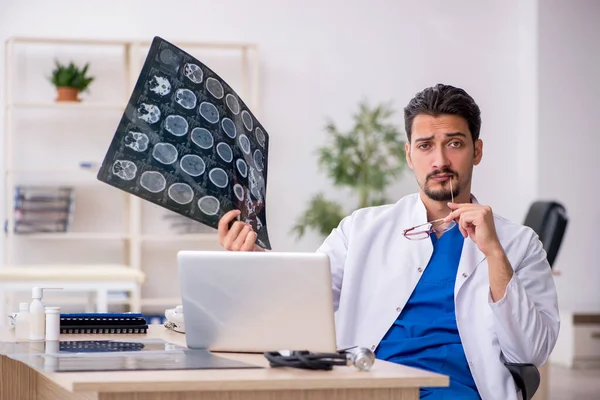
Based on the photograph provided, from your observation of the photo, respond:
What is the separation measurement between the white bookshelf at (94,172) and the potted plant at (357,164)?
647 mm

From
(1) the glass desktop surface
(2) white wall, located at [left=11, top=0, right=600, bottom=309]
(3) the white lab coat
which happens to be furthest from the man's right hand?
(2) white wall, located at [left=11, top=0, right=600, bottom=309]

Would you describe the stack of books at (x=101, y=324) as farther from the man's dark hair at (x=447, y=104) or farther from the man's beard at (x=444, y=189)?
the man's dark hair at (x=447, y=104)

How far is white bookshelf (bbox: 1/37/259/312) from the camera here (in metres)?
6.39

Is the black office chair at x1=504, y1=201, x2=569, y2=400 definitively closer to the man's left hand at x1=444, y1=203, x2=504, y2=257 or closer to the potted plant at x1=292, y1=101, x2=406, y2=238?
the potted plant at x1=292, y1=101, x2=406, y2=238

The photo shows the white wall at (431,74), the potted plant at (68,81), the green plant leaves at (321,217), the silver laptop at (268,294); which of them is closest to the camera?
the silver laptop at (268,294)

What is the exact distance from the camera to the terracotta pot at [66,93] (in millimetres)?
6246

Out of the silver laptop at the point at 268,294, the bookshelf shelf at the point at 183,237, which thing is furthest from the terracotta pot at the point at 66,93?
the silver laptop at the point at 268,294

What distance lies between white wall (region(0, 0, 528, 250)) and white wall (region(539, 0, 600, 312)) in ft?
0.91

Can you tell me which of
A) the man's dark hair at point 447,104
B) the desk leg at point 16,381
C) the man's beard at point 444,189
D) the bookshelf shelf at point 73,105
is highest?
the bookshelf shelf at point 73,105

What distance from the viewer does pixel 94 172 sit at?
6492 mm

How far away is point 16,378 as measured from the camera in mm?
2463

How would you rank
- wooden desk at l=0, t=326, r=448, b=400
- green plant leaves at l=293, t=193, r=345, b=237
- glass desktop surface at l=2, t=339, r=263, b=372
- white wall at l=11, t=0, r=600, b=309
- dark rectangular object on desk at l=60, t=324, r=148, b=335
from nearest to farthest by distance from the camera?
wooden desk at l=0, t=326, r=448, b=400, glass desktop surface at l=2, t=339, r=263, b=372, dark rectangular object on desk at l=60, t=324, r=148, b=335, green plant leaves at l=293, t=193, r=345, b=237, white wall at l=11, t=0, r=600, b=309

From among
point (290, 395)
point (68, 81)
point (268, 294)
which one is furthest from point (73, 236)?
point (290, 395)

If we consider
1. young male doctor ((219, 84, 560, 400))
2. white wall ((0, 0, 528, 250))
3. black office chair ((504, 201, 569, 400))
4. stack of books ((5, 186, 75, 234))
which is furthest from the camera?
white wall ((0, 0, 528, 250))
